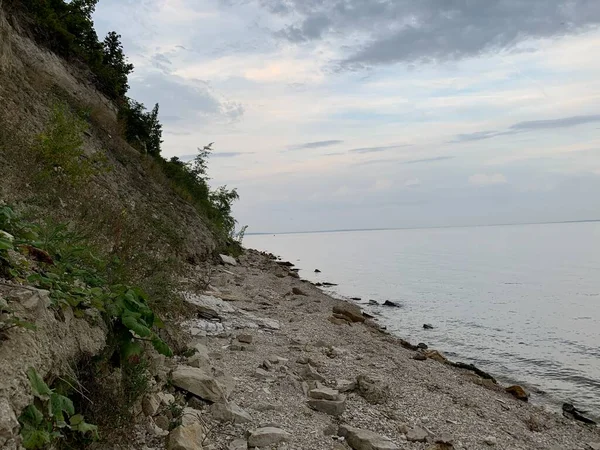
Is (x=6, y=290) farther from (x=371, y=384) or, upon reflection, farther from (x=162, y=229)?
(x=162, y=229)

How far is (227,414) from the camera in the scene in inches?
216

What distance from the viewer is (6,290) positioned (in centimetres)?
362

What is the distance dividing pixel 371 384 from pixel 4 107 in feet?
40.1

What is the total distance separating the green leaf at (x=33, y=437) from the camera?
111 inches

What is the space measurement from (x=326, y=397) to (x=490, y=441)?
2.77 meters

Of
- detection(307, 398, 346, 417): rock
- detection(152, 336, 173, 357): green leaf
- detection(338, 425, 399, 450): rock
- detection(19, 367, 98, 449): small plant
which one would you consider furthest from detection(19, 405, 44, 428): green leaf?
detection(307, 398, 346, 417): rock

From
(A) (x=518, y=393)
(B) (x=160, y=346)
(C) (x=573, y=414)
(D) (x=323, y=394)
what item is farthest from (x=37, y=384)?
(C) (x=573, y=414)

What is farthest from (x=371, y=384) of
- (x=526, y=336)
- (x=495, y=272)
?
(x=495, y=272)

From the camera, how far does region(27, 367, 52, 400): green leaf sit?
10.1 ft

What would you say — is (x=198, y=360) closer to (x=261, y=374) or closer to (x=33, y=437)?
(x=261, y=374)

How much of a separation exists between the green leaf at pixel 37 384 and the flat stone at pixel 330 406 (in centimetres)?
430

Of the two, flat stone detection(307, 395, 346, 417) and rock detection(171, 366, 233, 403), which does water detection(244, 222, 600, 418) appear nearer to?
flat stone detection(307, 395, 346, 417)

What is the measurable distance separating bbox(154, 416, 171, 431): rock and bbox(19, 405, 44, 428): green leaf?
1846mm

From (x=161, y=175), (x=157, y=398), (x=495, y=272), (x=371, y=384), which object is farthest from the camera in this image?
(x=495, y=272)
